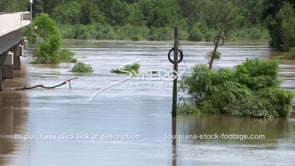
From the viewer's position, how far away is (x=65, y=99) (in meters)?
28.0

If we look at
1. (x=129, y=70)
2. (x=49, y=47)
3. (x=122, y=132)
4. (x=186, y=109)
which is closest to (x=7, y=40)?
(x=129, y=70)

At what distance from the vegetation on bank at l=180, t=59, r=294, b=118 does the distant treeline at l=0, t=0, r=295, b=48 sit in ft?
244

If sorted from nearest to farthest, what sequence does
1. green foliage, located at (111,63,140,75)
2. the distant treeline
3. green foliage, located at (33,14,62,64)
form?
green foliage, located at (111,63,140,75), green foliage, located at (33,14,62,64), the distant treeline

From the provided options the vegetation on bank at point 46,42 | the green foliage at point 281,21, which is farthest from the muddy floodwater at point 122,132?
the green foliage at point 281,21

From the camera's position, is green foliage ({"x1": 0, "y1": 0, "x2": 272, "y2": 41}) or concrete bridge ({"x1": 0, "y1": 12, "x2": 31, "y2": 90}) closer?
concrete bridge ({"x1": 0, "y1": 12, "x2": 31, "y2": 90})

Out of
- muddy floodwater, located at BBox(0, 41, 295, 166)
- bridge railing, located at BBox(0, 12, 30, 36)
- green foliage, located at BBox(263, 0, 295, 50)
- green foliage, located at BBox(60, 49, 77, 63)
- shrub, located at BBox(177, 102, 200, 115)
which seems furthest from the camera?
green foliage, located at BBox(263, 0, 295, 50)

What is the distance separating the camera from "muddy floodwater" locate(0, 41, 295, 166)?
16688 millimetres

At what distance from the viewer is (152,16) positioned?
11125 cm

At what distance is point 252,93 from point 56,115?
5.61 meters

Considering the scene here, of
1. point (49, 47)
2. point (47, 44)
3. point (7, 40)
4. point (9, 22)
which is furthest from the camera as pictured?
point (49, 47)

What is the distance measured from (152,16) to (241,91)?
287 ft

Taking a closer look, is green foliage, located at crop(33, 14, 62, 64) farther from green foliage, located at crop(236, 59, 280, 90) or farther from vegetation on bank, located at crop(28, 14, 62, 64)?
green foliage, located at crop(236, 59, 280, 90)

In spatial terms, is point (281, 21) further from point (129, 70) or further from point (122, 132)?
point (122, 132)

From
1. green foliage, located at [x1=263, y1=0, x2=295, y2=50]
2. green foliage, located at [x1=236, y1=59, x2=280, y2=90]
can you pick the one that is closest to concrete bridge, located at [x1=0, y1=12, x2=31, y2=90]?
green foliage, located at [x1=236, y1=59, x2=280, y2=90]
